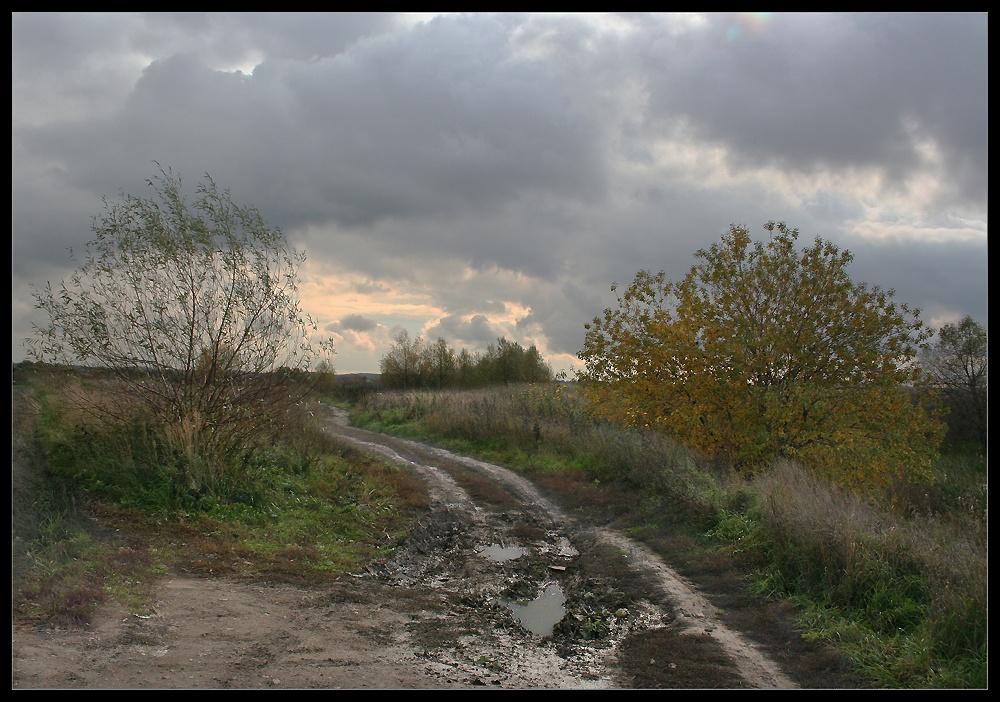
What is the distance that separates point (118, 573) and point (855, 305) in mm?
14628

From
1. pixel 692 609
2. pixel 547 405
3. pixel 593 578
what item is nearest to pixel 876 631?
pixel 692 609

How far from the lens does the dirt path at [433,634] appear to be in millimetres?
5332

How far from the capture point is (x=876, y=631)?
6.36 metres

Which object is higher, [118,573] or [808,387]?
[808,387]

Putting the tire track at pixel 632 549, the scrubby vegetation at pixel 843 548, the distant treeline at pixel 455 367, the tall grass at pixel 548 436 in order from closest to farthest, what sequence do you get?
the scrubby vegetation at pixel 843 548 < the tire track at pixel 632 549 < the tall grass at pixel 548 436 < the distant treeline at pixel 455 367

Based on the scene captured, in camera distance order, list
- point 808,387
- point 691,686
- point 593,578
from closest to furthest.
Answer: point 691,686
point 593,578
point 808,387

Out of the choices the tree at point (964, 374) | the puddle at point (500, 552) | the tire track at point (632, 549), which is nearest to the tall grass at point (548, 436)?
the tire track at point (632, 549)

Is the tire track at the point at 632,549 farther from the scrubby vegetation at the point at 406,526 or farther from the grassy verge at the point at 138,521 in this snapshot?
the grassy verge at the point at 138,521

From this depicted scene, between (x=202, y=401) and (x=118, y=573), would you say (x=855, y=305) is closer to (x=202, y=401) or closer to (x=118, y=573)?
(x=202, y=401)

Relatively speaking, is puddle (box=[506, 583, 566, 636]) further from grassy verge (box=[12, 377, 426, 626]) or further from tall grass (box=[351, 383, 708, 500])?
tall grass (box=[351, 383, 708, 500])

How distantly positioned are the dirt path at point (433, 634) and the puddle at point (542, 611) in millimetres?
32

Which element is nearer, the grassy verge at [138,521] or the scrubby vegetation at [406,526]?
the scrubby vegetation at [406,526]

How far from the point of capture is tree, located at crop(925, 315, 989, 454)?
20906mm

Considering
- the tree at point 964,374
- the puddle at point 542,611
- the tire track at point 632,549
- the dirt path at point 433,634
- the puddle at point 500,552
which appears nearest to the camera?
the dirt path at point 433,634
